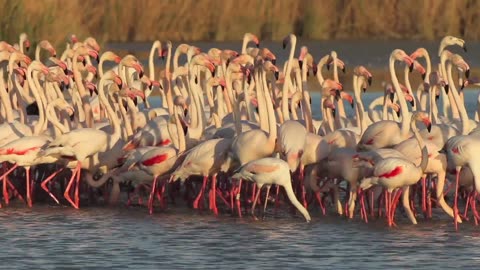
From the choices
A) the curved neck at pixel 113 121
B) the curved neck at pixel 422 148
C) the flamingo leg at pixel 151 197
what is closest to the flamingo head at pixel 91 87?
the curved neck at pixel 113 121

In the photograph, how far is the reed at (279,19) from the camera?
3738 cm

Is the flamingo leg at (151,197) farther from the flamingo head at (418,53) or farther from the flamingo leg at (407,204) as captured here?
→ the flamingo head at (418,53)

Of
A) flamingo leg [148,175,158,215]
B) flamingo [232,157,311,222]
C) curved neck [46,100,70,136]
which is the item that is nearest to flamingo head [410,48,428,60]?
flamingo [232,157,311,222]

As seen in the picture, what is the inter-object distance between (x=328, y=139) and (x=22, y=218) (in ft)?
10.2

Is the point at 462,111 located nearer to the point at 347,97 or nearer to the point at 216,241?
the point at 347,97

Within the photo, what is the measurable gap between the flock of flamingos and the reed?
1926cm

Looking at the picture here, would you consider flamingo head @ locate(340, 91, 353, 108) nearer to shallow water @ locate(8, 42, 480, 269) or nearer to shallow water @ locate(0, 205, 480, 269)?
shallow water @ locate(8, 42, 480, 269)

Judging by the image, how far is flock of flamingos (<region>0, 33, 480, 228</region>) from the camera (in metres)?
14.3

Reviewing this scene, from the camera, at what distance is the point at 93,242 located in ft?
43.4

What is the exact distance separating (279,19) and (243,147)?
939 inches

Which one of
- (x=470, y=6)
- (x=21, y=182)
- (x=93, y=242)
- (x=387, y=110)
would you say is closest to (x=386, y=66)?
(x=470, y=6)

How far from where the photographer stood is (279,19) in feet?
125

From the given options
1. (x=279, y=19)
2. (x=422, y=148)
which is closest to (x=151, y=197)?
(x=422, y=148)

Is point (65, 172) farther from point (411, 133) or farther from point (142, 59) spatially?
point (142, 59)
